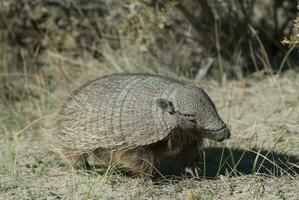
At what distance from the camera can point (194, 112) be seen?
194 inches

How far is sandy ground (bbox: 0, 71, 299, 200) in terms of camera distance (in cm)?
485

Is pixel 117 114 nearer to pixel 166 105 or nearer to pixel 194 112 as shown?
pixel 166 105

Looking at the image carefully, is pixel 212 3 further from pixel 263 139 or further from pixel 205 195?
pixel 205 195

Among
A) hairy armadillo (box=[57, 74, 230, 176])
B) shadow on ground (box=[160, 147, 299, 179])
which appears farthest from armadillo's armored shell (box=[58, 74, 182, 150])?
shadow on ground (box=[160, 147, 299, 179])

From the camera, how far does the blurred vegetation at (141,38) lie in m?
8.03

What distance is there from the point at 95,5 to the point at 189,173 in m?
4.07

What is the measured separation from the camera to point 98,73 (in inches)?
315

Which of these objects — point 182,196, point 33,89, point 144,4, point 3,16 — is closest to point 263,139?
point 182,196

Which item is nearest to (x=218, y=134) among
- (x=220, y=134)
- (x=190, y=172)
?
(x=220, y=134)

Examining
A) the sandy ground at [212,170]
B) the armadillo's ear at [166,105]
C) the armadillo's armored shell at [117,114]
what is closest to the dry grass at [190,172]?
the sandy ground at [212,170]

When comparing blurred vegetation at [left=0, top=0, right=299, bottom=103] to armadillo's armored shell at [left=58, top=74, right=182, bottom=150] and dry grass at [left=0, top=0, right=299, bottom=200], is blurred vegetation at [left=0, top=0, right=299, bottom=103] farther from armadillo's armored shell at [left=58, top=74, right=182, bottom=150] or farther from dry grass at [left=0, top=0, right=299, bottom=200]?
armadillo's armored shell at [left=58, top=74, right=182, bottom=150]

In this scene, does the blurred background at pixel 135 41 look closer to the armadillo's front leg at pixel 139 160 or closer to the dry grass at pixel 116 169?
the dry grass at pixel 116 169

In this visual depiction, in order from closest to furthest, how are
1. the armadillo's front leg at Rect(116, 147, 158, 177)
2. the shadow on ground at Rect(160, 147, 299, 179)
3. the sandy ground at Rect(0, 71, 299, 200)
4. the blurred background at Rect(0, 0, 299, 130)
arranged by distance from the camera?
1. the sandy ground at Rect(0, 71, 299, 200)
2. the armadillo's front leg at Rect(116, 147, 158, 177)
3. the shadow on ground at Rect(160, 147, 299, 179)
4. the blurred background at Rect(0, 0, 299, 130)

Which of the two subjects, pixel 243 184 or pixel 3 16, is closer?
pixel 243 184
